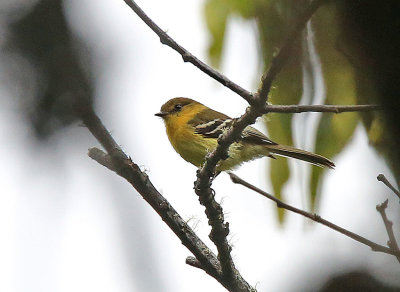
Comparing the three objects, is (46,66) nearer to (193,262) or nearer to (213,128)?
(193,262)

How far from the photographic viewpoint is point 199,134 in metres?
5.32

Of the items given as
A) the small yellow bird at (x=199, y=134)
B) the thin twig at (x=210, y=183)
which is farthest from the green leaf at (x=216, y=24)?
the small yellow bird at (x=199, y=134)

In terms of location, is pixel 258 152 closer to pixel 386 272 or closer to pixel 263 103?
pixel 263 103

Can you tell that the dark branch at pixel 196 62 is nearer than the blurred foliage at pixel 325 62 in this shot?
No

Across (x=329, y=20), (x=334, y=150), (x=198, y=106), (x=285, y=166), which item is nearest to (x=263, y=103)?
(x=285, y=166)

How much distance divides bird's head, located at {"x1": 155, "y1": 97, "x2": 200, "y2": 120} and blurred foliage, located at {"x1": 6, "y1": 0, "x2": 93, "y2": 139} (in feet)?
18.2

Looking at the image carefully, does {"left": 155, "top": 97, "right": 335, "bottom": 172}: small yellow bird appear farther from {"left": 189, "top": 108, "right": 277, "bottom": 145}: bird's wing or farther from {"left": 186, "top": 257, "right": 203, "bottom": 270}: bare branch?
{"left": 186, "top": 257, "right": 203, "bottom": 270}: bare branch

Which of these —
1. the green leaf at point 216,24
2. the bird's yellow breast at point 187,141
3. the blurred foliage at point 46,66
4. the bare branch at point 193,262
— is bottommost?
the blurred foliage at point 46,66

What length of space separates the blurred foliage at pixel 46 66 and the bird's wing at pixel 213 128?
13.1ft

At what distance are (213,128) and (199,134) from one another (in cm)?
16

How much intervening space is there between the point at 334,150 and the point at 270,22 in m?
0.84

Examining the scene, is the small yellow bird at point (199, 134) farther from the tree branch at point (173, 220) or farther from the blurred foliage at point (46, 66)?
the blurred foliage at point (46, 66)

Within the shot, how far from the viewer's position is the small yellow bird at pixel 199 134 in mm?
4758

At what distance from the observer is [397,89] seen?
14.6 inches
